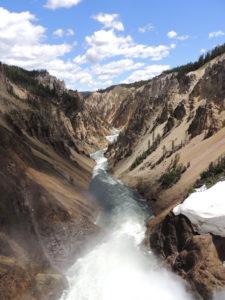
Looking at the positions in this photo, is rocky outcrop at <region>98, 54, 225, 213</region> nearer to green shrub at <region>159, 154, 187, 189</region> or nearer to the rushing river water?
green shrub at <region>159, 154, 187, 189</region>

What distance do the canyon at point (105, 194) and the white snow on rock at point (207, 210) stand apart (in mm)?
621

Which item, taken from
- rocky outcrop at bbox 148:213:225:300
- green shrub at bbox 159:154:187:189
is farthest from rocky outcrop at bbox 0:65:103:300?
green shrub at bbox 159:154:187:189

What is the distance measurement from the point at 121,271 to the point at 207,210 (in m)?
8.11

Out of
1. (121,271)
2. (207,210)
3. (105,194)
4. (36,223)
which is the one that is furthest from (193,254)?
(105,194)

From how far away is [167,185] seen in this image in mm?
61156

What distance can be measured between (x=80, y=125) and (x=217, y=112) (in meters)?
77.7

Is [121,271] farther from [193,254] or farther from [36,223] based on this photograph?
[36,223]

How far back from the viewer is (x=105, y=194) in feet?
217

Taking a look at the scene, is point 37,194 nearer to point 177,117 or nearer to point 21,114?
point 21,114

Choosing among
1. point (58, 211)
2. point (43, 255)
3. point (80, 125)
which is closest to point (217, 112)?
point (58, 211)

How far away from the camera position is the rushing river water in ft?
108

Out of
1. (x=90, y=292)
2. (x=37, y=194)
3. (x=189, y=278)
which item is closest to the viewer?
(x=189, y=278)

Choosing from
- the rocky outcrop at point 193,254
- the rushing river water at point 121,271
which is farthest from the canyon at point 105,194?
the rushing river water at point 121,271

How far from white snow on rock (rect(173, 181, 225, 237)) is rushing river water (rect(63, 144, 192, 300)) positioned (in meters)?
3.83
